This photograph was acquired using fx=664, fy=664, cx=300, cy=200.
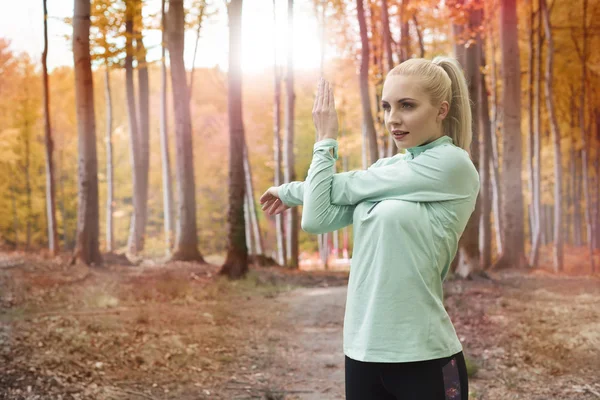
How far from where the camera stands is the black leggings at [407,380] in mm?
1809

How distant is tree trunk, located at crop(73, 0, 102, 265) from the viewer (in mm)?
11102

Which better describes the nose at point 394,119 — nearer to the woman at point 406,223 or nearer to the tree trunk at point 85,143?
the woman at point 406,223

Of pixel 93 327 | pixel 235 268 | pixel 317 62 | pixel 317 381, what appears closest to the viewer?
pixel 317 381

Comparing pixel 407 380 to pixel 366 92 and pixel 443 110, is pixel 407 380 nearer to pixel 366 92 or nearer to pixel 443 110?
pixel 443 110

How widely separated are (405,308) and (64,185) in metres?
29.1

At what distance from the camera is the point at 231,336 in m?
6.98

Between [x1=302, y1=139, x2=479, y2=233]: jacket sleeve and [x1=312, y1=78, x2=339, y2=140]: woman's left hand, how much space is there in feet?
0.11

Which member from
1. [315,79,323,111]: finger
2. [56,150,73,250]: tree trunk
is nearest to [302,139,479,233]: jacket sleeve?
[315,79,323,111]: finger

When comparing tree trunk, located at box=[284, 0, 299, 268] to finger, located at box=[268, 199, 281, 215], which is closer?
finger, located at box=[268, 199, 281, 215]

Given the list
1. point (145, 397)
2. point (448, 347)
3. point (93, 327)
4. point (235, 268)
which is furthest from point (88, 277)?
point (448, 347)

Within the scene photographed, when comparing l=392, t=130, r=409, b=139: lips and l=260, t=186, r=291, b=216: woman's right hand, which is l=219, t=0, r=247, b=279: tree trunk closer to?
l=260, t=186, r=291, b=216: woman's right hand

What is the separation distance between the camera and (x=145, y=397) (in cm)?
474

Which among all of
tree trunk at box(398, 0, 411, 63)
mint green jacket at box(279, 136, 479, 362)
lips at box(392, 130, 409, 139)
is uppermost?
tree trunk at box(398, 0, 411, 63)

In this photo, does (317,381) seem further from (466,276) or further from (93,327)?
(466,276)
